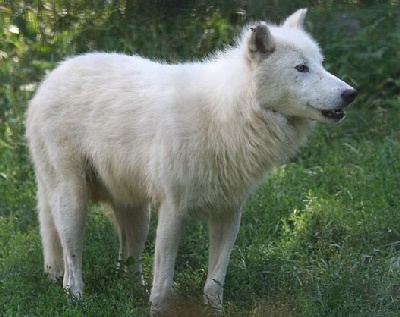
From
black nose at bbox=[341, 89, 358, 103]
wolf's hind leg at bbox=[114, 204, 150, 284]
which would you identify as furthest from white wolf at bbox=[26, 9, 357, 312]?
wolf's hind leg at bbox=[114, 204, 150, 284]

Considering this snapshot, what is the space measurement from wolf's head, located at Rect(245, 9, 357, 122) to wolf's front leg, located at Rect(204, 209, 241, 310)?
83cm

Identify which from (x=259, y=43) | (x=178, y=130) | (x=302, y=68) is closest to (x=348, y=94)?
(x=302, y=68)

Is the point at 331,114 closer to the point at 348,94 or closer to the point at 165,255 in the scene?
the point at 348,94

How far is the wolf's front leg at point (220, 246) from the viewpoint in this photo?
251 inches

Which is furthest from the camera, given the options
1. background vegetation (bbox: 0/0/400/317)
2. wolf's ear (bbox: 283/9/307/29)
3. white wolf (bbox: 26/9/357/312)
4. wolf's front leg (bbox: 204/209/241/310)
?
wolf's ear (bbox: 283/9/307/29)

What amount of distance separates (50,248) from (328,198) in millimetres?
2399

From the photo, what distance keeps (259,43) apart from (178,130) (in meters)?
0.74

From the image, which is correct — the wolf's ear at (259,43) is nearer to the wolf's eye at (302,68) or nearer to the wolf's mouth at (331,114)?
the wolf's eye at (302,68)

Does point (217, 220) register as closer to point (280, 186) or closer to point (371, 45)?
point (280, 186)

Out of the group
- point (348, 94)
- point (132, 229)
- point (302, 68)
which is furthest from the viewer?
point (132, 229)

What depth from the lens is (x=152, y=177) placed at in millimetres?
6270

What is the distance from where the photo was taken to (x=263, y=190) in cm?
830

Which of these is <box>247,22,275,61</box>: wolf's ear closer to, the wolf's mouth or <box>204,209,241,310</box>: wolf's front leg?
the wolf's mouth

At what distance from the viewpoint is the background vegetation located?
6230 mm
